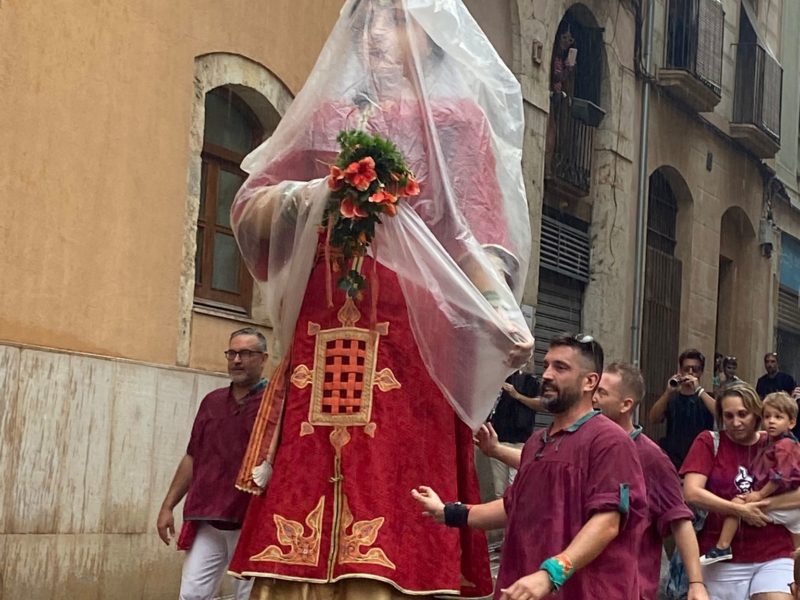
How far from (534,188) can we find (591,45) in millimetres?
3067


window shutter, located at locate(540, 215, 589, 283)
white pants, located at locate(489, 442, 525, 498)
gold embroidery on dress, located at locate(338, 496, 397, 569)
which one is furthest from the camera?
window shutter, located at locate(540, 215, 589, 283)

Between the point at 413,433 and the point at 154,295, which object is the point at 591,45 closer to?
the point at 154,295

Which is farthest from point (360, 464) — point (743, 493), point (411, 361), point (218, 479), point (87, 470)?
point (87, 470)

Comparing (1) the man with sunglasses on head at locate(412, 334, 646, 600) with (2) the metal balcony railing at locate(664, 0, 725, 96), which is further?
(2) the metal balcony railing at locate(664, 0, 725, 96)

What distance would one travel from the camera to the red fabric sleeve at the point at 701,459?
8023mm

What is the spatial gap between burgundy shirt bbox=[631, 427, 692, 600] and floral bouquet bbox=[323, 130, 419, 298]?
52.8 inches

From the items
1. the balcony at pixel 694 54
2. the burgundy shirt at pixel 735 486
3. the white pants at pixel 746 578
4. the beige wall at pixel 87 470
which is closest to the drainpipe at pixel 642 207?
the balcony at pixel 694 54

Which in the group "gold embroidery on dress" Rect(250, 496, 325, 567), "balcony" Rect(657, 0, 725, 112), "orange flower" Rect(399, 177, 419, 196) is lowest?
"gold embroidery on dress" Rect(250, 496, 325, 567)

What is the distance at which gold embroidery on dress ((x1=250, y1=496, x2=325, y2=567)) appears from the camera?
209 inches

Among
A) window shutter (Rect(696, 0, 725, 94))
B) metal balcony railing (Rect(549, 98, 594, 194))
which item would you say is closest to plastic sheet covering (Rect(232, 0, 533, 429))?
metal balcony railing (Rect(549, 98, 594, 194))

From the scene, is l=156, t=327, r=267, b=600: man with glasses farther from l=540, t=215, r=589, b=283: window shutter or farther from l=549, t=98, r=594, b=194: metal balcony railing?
l=549, t=98, r=594, b=194: metal balcony railing

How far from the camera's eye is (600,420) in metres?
5.08

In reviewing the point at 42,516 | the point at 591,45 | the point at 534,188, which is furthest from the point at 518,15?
the point at 42,516

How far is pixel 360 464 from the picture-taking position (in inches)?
→ 211
